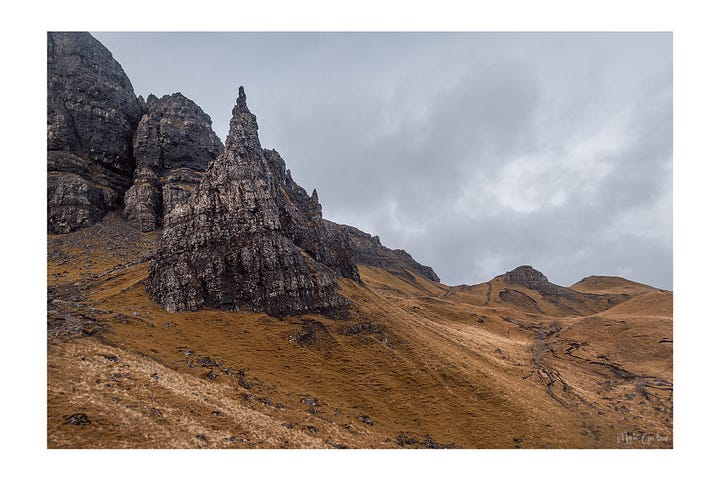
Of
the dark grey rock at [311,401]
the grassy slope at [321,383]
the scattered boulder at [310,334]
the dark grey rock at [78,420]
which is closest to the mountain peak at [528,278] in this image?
the grassy slope at [321,383]

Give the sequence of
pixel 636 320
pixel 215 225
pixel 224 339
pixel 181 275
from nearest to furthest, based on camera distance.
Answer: pixel 224 339 < pixel 181 275 < pixel 215 225 < pixel 636 320

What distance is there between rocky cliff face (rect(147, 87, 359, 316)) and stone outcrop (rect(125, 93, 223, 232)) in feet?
224

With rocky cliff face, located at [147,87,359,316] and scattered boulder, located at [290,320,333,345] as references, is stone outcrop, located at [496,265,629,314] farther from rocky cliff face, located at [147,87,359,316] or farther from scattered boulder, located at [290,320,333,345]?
→ rocky cliff face, located at [147,87,359,316]

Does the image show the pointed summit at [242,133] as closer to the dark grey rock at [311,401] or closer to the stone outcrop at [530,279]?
the dark grey rock at [311,401]

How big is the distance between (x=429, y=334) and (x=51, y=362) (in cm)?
5494

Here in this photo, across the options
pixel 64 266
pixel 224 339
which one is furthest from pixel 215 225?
pixel 64 266

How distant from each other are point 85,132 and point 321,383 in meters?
149

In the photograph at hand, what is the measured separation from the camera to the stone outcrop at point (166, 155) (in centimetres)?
12638

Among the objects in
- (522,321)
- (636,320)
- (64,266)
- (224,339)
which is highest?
(64,266)

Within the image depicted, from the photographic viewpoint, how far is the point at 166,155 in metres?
142

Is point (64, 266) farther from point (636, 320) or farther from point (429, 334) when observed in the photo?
point (636, 320)

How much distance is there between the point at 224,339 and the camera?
48156 mm

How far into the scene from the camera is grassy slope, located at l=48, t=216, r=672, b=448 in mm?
29703

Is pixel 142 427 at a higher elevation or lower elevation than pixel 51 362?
lower
